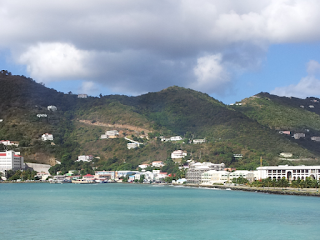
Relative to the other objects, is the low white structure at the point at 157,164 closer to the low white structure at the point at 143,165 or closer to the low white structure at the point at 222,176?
the low white structure at the point at 143,165

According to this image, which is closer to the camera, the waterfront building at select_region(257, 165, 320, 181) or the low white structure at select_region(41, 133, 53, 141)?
the waterfront building at select_region(257, 165, 320, 181)

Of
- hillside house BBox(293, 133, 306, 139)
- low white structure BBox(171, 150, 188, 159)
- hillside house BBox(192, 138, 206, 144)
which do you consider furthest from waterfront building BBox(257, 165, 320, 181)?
hillside house BBox(293, 133, 306, 139)

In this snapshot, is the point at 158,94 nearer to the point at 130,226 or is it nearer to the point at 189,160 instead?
the point at 189,160

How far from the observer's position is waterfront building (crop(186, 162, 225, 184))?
363ft

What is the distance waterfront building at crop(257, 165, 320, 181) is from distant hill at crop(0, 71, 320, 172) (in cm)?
846

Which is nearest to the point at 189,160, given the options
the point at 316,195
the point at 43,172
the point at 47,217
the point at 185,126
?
the point at 185,126

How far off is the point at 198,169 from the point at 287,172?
2378 centimetres

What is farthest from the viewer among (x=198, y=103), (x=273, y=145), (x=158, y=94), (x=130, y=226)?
(x=158, y=94)

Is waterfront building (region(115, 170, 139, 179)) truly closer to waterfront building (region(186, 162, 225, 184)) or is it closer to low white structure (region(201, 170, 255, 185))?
waterfront building (region(186, 162, 225, 184))

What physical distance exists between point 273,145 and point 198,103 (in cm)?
5011

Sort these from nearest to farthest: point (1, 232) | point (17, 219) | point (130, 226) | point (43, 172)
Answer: point (1, 232)
point (130, 226)
point (17, 219)
point (43, 172)

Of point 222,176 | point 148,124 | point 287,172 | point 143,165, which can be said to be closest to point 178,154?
point 143,165

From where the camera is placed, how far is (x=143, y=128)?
519 feet

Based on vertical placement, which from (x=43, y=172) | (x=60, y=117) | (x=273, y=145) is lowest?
(x=43, y=172)
